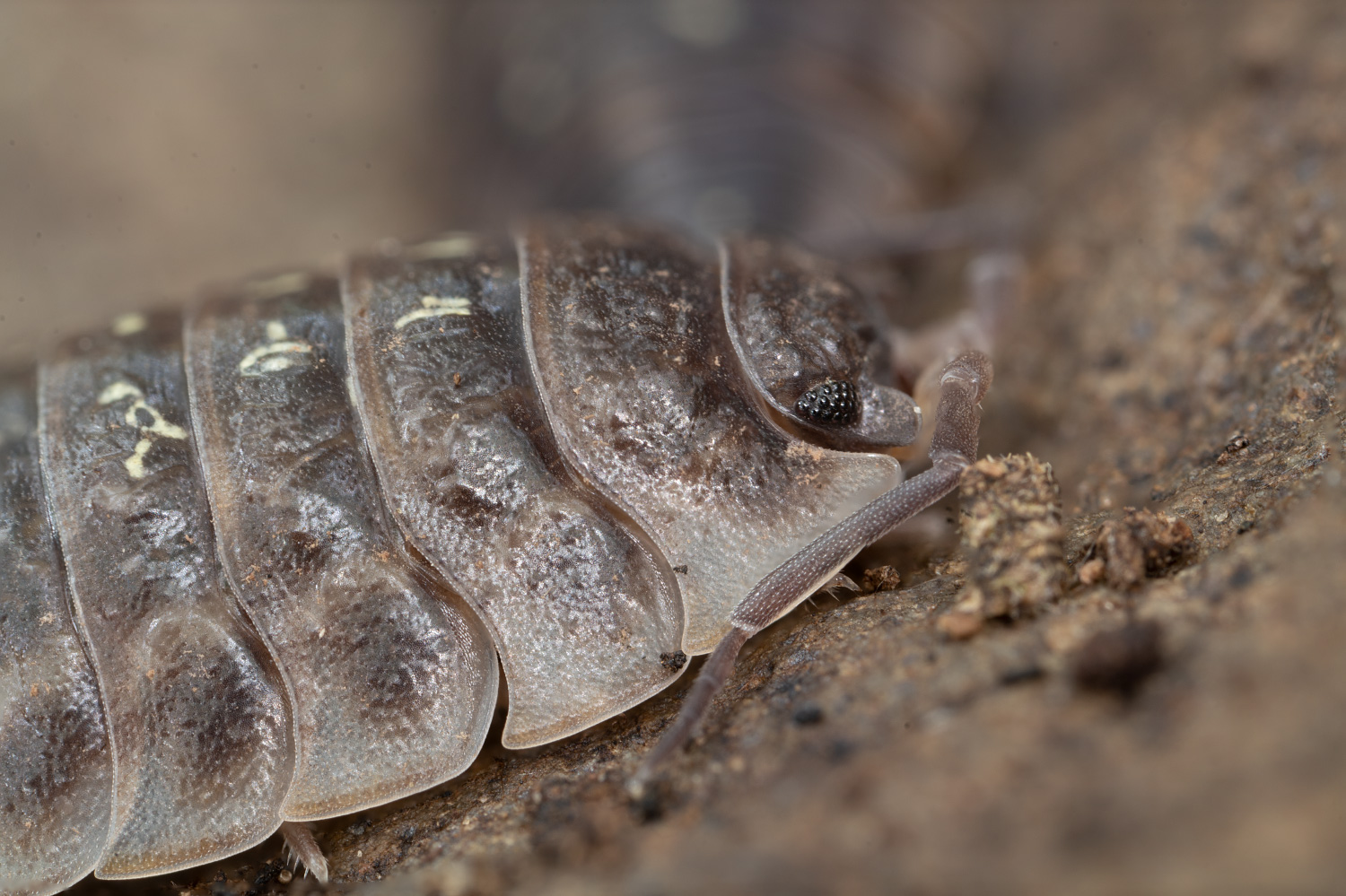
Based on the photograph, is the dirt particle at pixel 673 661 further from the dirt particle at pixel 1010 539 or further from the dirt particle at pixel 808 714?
the dirt particle at pixel 1010 539

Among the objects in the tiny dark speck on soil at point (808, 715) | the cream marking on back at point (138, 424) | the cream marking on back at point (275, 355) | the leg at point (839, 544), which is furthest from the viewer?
the cream marking on back at point (275, 355)

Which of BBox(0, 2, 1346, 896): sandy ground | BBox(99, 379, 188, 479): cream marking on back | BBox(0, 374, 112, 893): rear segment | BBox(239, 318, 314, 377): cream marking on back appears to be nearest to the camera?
BBox(0, 2, 1346, 896): sandy ground

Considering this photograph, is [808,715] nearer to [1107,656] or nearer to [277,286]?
[1107,656]

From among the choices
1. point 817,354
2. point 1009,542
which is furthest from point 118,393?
point 1009,542

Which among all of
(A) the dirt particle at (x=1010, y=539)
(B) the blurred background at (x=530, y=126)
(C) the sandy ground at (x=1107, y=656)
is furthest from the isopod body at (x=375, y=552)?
(B) the blurred background at (x=530, y=126)

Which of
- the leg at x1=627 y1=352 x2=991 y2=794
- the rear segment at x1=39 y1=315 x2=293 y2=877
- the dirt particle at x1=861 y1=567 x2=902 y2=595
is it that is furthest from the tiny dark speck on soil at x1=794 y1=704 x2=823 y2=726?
the rear segment at x1=39 y1=315 x2=293 y2=877

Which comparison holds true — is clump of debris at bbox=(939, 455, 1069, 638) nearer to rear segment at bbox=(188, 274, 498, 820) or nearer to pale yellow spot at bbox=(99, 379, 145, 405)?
rear segment at bbox=(188, 274, 498, 820)

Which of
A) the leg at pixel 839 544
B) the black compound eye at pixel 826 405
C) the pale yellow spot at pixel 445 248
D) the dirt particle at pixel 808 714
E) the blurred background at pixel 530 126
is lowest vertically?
the dirt particle at pixel 808 714

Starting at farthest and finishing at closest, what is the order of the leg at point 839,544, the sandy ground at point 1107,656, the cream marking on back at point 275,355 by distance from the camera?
the cream marking on back at point 275,355, the leg at point 839,544, the sandy ground at point 1107,656
